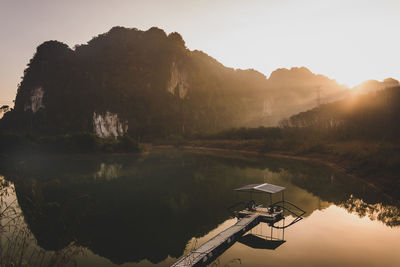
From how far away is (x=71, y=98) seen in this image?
12288cm

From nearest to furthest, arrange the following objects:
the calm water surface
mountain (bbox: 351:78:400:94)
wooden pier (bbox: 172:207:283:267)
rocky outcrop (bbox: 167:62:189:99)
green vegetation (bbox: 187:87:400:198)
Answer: wooden pier (bbox: 172:207:283:267)
the calm water surface
green vegetation (bbox: 187:87:400:198)
rocky outcrop (bbox: 167:62:189:99)
mountain (bbox: 351:78:400:94)

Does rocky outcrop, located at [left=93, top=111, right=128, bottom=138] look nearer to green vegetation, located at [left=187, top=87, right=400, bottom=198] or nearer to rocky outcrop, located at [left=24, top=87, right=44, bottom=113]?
rocky outcrop, located at [left=24, top=87, right=44, bottom=113]

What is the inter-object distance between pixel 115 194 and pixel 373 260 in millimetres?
18289

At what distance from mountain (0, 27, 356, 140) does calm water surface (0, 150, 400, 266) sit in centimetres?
7889

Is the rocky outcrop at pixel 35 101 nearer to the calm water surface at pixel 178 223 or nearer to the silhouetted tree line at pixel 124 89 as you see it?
the silhouetted tree line at pixel 124 89

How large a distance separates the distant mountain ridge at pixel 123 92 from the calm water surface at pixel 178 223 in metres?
78.7

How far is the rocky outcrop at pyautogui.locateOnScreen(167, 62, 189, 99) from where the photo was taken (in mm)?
134000

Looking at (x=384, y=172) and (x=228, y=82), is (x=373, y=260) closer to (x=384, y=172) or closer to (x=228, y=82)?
(x=384, y=172)

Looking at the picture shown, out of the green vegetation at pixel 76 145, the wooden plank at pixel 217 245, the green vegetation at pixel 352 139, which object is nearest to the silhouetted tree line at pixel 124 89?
the green vegetation at pixel 76 145

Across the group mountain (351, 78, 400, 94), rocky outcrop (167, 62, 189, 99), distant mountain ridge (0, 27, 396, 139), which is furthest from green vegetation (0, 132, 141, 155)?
mountain (351, 78, 400, 94)

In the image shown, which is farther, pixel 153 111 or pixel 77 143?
pixel 153 111

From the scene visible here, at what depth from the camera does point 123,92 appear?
124 metres

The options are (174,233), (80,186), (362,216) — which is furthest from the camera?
(80,186)

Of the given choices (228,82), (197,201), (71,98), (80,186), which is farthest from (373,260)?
(228,82)
